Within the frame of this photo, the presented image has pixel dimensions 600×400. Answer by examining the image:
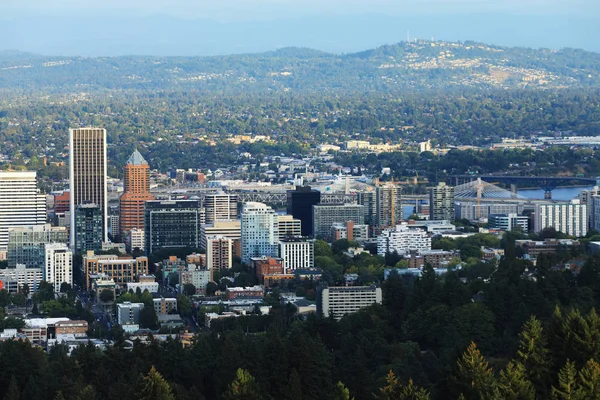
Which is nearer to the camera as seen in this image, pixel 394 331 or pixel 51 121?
pixel 394 331

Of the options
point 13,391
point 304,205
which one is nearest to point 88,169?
point 304,205

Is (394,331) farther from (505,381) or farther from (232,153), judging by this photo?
(232,153)

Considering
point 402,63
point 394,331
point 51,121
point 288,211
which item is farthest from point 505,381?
point 402,63

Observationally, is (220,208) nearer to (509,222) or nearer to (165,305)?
(509,222)

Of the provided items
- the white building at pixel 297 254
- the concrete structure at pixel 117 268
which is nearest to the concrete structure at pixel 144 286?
the concrete structure at pixel 117 268

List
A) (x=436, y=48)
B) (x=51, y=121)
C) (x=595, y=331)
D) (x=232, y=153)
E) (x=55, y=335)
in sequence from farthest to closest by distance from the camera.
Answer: (x=436, y=48), (x=51, y=121), (x=232, y=153), (x=55, y=335), (x=595, y=331)
